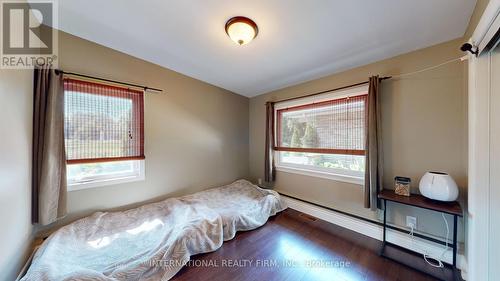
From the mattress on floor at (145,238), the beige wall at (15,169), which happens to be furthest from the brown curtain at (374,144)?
the beige wall at (15,169)

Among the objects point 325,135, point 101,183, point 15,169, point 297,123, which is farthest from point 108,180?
point 325,135

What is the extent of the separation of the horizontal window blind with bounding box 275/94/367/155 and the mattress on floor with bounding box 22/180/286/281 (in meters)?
1.15

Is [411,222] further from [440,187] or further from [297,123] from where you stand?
[297,123]

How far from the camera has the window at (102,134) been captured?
80.0 inches

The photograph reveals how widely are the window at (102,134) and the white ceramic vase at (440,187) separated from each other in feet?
10.9

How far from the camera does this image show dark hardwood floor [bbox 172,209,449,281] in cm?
158

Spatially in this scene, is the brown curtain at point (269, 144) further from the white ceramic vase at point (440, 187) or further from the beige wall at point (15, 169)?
the beige wall at point (15, 169)

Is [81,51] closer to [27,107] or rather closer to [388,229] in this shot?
[27,107]

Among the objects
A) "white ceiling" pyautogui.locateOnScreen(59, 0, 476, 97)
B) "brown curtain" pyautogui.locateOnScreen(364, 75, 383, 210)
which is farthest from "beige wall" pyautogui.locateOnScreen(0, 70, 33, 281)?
"brown curtain" pyautogui.locateOnScreen(364, 75, 383, 210)

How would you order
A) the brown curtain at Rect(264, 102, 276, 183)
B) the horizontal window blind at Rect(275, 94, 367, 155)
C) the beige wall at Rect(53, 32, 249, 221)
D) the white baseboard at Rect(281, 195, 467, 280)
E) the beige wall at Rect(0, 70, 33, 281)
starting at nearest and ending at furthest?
1. the beige wall at Rect(0, 70, 33, 281)
2. the white baseboard at Rect(281, 195, 467, 280)
3. the beige wall at Rect(53, 32, 249, 221)
4. the horizontal window blind at Rect(275, 94, 367, 155)
5. the brown curtain at Rect(264, 102, 276, 183)

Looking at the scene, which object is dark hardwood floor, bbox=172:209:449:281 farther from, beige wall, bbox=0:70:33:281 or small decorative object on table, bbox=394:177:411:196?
beige wall, bbox=0:70:33:281

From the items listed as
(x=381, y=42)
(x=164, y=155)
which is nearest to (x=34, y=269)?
(x=164, y=155)

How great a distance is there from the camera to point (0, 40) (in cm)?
125

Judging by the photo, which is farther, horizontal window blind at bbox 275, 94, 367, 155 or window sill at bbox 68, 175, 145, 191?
horizontal window blind at bbox 275, 94, 367, 155
